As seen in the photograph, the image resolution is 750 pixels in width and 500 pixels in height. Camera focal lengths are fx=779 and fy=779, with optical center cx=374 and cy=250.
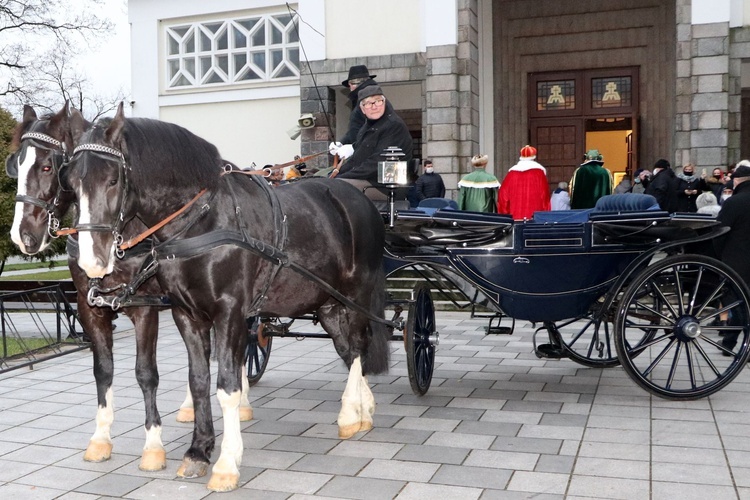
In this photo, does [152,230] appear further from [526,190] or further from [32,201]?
[526,190]

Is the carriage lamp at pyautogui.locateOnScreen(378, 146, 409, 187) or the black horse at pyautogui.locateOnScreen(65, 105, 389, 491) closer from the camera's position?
the black horse at pyautogui.locateOnScreen(65, 105, 389, 491)

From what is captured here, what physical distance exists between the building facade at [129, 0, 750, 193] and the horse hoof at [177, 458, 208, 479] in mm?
10971

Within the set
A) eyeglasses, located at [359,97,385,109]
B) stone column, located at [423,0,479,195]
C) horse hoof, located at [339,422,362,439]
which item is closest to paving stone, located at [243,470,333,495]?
horse hoof, located at [339,422,362,439]

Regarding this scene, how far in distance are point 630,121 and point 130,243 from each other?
16022 mm

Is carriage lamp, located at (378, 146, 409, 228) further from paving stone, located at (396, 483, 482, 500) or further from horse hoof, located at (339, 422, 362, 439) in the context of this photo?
paving stone, located at (396, 483, 482, 500)

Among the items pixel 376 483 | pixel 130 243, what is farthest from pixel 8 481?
pixel 376 483

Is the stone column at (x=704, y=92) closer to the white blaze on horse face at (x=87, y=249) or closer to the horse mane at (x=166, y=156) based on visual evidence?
the horse mane at (x=166, y=156)

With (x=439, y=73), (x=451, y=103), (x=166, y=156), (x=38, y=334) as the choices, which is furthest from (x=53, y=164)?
(x=439, y=73)

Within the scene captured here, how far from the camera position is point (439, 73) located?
14.9 m

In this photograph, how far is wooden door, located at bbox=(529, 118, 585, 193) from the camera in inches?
718

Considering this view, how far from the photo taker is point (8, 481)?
4438 millimetres

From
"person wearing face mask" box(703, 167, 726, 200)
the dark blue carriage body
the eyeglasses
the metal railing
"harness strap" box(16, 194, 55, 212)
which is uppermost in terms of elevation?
the eyeglasses

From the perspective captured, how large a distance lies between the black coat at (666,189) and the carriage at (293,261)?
579 cm

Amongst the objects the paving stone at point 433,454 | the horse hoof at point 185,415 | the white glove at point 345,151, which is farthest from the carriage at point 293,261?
the white glove at point 345,151
